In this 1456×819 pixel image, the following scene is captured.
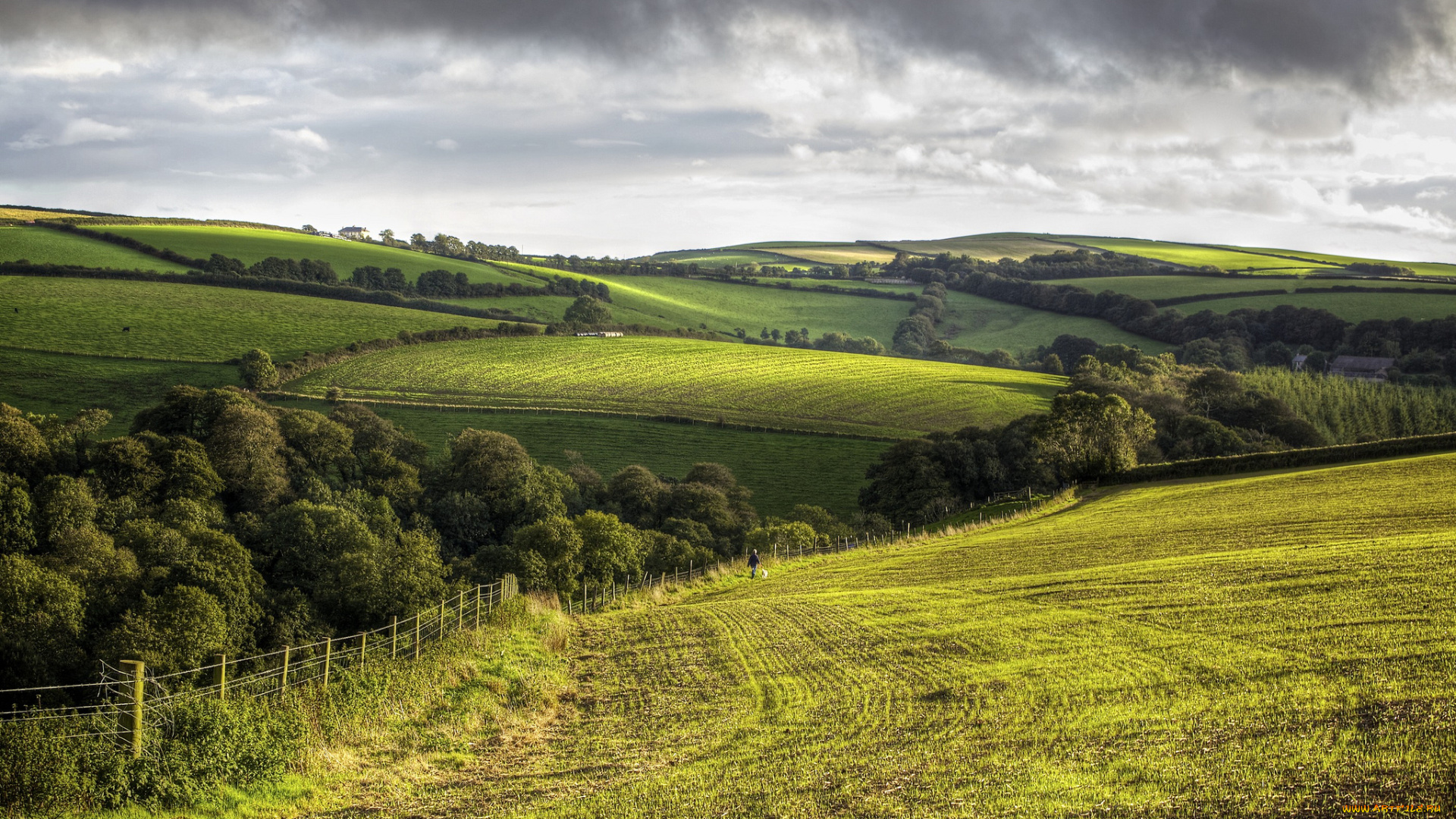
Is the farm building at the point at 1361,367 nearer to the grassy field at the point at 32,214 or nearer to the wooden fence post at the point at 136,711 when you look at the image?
the wooden fence post at the point at 136,711

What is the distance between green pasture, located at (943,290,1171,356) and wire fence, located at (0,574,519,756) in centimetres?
13259

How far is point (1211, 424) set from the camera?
236ft

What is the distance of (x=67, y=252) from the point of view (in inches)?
4798

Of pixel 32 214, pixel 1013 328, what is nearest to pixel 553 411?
pixel 1013 328

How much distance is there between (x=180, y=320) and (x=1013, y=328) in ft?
418

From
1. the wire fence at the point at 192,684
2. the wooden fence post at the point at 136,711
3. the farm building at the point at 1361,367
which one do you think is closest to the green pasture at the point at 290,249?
the farm building at the point at 1361,367

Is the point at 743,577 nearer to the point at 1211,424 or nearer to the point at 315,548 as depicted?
the point at 315,548

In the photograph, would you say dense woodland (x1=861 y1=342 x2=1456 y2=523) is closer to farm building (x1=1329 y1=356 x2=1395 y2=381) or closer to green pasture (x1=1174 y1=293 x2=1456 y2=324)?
farm building (x1=1329 y1=356 x2=1395 y2=381)

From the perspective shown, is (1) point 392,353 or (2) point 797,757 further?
(1) point 392,353

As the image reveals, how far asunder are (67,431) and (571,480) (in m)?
30.6

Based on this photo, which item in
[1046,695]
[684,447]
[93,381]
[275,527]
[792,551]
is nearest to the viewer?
[1046,695]

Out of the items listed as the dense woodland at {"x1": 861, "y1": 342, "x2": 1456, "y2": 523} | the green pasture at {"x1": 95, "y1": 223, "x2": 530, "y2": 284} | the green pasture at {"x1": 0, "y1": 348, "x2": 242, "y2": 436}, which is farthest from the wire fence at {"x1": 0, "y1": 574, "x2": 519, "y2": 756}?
the green pasture at {"x1": 95, "y1": 223, "x2": 530, "y2": 284}

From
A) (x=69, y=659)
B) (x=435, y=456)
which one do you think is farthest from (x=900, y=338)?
(x=69, y=659)

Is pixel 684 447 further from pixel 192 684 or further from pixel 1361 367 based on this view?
pixel 1361 367
